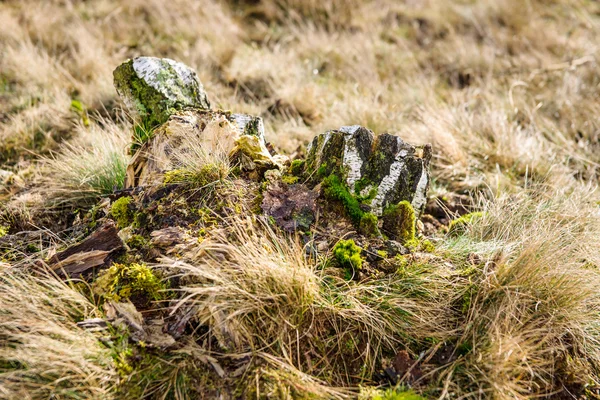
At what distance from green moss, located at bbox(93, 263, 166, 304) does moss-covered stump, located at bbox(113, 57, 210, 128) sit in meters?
1.27

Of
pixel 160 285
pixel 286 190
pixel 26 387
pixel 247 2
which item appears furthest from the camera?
pixel 247 2

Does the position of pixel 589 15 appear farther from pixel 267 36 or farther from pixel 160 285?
pixel 160 285

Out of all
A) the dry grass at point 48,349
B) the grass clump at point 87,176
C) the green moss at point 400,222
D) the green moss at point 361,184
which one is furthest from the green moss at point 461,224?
the grass clump at point 87,176

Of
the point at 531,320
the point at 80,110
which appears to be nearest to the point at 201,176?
the point at 531,320

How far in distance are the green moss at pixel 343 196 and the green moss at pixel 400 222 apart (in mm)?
177

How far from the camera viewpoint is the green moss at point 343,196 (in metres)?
2.64

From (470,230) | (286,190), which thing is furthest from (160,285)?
(470,230)

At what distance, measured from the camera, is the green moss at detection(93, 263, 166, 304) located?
220 centimetres

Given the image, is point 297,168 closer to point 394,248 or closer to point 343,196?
point 343,196

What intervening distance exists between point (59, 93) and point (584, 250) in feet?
16.2

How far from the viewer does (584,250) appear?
2625 mm

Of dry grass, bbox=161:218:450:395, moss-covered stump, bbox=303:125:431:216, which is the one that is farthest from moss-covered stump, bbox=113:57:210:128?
dry grass, bbox=161:218:450:395

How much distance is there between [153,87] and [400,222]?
1915 mm

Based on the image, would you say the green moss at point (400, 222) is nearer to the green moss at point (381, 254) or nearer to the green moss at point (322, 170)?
the green moss at point (381, 254)
